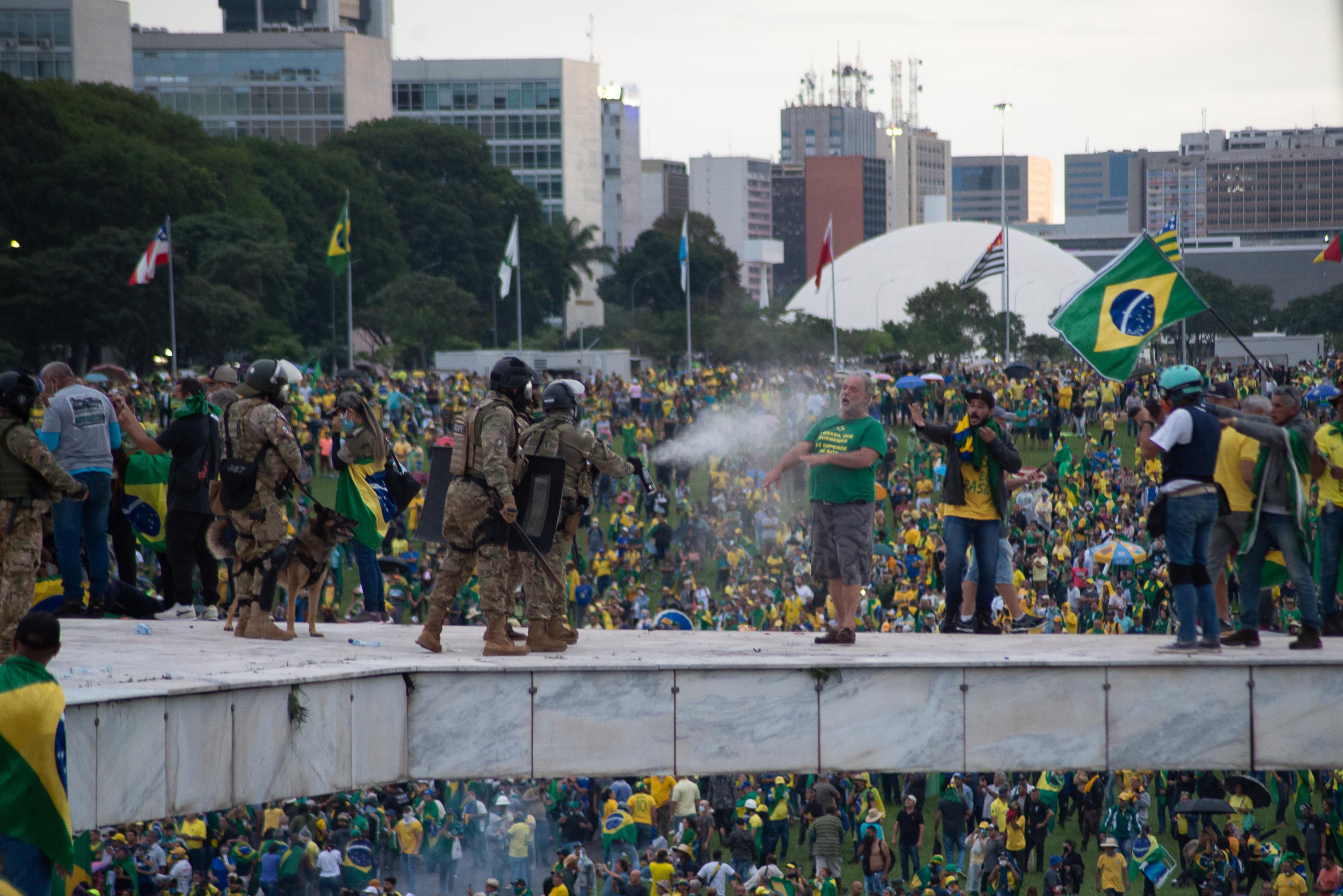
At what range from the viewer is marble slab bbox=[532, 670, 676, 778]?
7887 millimetres

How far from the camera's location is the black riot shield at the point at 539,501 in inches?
324

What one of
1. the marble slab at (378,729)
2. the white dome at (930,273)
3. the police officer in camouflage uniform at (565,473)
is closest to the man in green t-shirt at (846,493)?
the police officer in camouflage uniform at (565,473)

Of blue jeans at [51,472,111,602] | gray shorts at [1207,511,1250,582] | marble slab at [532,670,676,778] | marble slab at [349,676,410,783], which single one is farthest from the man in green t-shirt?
blue jeans at [51,472,111,602]

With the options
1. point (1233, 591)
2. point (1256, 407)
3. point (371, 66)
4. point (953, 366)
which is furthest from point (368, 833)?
point (371, 66)

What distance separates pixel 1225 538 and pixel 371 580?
19.0 ft

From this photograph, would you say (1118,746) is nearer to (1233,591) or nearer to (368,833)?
(1233,591)

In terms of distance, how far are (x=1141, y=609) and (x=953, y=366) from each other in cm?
3581

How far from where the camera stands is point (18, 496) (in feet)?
25.1

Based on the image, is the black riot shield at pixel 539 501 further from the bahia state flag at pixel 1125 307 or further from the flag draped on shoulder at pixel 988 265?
the flag draped on shoulder at pixel 988 265

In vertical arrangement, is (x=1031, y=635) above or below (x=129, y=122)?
below

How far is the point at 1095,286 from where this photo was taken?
1012 centimetres

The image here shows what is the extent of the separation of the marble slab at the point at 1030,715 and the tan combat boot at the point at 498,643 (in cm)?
254

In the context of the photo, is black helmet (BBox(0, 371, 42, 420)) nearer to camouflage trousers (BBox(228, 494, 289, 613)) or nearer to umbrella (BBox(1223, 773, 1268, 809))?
camouflage trousers (BBox(228, 494, 289, 613))

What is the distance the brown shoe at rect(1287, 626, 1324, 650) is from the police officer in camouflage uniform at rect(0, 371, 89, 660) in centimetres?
686
